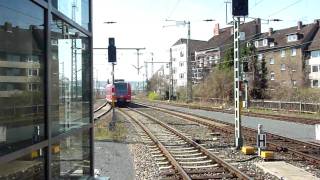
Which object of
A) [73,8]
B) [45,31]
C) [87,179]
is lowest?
[87,179]

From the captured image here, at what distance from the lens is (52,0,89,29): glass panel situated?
13.8 feet

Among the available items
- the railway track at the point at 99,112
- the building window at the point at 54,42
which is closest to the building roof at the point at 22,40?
the building window at the point at 54,42

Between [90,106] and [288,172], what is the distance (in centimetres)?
669

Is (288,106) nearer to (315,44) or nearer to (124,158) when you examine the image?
(124,158)

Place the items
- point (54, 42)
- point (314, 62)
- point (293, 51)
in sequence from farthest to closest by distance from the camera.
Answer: point (293, 51) < point (314, 62) < point (54, 42)

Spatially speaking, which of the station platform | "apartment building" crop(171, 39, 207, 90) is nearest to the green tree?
the station platform

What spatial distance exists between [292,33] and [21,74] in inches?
3277

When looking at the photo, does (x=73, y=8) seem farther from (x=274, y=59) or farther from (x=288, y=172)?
(x=274, y=59)

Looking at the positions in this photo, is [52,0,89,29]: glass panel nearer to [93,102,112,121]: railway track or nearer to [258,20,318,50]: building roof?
[93,102,112,121]: railway track

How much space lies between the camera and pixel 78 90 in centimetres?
502

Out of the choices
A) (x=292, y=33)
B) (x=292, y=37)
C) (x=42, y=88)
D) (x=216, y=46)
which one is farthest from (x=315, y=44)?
(x=42, y=88)

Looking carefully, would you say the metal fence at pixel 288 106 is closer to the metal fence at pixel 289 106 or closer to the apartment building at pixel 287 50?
the metal fence at pixel 289 106

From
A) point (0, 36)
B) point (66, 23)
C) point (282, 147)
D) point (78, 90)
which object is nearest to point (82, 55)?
point (78, 90)

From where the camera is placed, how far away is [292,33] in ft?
272
